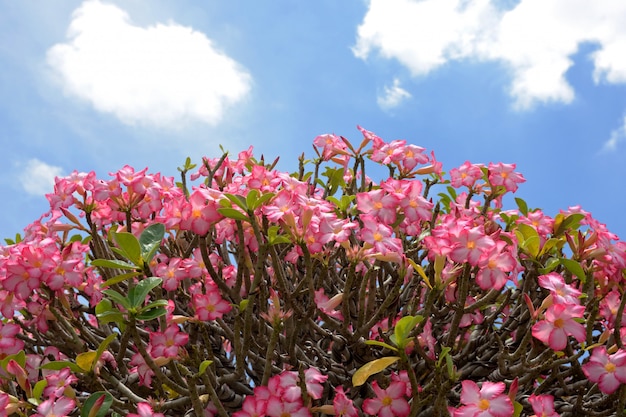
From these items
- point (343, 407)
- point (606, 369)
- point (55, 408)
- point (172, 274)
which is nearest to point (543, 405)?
point (606, 369)

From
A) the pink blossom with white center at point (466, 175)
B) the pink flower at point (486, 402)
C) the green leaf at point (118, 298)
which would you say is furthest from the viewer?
the pink blossom with white center at point (466, 175)

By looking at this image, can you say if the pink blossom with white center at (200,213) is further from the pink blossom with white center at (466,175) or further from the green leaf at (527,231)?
the pink blossom with white center at (466,175)

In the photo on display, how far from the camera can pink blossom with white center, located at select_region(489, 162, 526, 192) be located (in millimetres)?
2951

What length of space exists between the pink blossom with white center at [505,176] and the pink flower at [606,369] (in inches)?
45.0

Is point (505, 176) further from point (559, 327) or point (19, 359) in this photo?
point (19, 359)

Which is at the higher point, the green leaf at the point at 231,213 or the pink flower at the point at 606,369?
the green leaf at the point at 231,213

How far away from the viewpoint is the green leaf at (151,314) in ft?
5.29

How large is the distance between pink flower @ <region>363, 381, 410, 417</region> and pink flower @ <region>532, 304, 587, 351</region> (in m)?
0.49

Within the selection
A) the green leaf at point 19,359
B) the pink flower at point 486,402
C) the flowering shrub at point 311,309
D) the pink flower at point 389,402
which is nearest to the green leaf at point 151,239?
the flowering shrub at point 311,309

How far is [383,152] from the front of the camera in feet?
9.27

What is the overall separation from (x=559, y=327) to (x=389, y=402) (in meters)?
0.60

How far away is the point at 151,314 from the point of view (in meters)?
1.62

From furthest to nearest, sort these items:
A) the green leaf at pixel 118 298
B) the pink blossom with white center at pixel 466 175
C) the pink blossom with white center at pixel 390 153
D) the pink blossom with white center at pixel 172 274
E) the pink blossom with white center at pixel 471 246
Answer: the pink blossom with white center at pixel 466 175 < the pink blossom with white center at pixel 390 153 < the pink blossom with white center at pixel 172 274 < the pink blossom with white center at pixel 471 246 < the green leaf at pixel 118 298

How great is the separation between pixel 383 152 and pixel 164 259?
1.12 m
